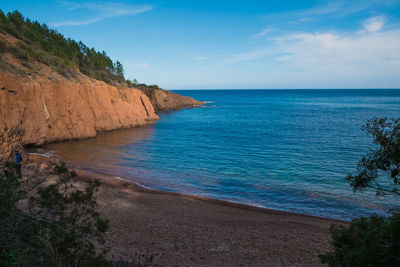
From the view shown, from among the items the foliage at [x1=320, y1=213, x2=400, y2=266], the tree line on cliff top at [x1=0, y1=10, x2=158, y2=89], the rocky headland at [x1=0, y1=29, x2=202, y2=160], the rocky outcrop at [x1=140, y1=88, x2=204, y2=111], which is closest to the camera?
the foliage at [x1=320, y1=213, x2=400, y2=266]

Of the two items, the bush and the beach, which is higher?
the bush

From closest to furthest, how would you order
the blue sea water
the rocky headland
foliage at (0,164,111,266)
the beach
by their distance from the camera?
foliage at (0,164,111,266), the beach, the blue sea water, the rocky headland

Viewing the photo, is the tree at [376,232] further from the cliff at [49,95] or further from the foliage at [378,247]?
the cliff at [49,95]

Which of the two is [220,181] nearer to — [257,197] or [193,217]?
[257,197]

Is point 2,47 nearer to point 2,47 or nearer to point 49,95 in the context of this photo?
point 2,47

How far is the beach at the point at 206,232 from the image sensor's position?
10.7 m

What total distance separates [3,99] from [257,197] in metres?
24.7

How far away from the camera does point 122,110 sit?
4912 cm

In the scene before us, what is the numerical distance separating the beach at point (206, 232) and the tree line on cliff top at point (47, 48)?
29.6 meters

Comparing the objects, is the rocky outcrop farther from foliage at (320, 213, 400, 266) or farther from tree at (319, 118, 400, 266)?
foliage at (320, 213, 400, 266)

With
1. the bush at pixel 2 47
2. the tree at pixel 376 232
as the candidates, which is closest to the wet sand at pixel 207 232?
the tree at pixel 376 232

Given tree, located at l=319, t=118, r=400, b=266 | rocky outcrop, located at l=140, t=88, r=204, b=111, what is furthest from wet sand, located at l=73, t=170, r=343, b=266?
rocky outcrop, located at l=140, t=88, r=204, b=111

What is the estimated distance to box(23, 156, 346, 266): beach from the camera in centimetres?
1073

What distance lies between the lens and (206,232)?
13.0 meters
